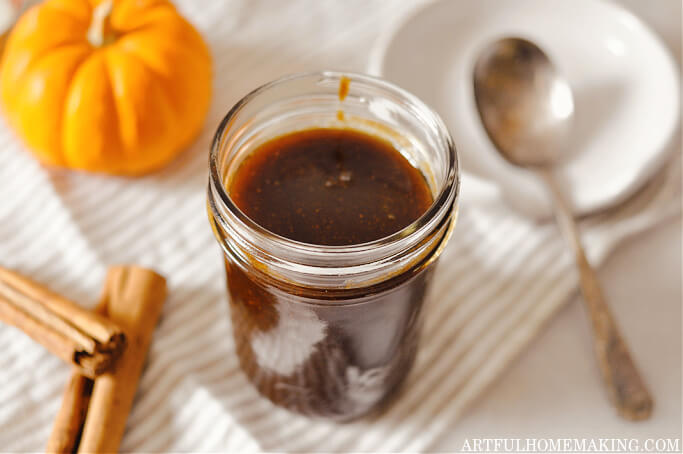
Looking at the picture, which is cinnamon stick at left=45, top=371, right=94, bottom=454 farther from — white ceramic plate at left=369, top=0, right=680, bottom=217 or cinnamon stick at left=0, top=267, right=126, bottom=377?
white ceramic plate at left=369, top=0, right=680, bottom=217

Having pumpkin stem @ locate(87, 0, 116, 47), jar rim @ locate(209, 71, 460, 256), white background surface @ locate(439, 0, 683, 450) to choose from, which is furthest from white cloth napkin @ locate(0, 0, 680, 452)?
jar rim @ locate(209, 71, 460, 256)

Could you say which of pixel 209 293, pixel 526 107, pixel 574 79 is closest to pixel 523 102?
pixel 526 107

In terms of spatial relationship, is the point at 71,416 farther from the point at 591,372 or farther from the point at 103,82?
the point at 591,372

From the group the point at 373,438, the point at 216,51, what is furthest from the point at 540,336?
the point at 216,51

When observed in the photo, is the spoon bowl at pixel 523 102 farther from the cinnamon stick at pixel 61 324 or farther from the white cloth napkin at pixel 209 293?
the cinnamon stick at pixel 61 324

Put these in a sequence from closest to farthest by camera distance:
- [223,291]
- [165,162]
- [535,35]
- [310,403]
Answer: [310,403]
[223,291]
[165,162]
[535,35]

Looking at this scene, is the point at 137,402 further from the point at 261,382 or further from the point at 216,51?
the point at 216,51
